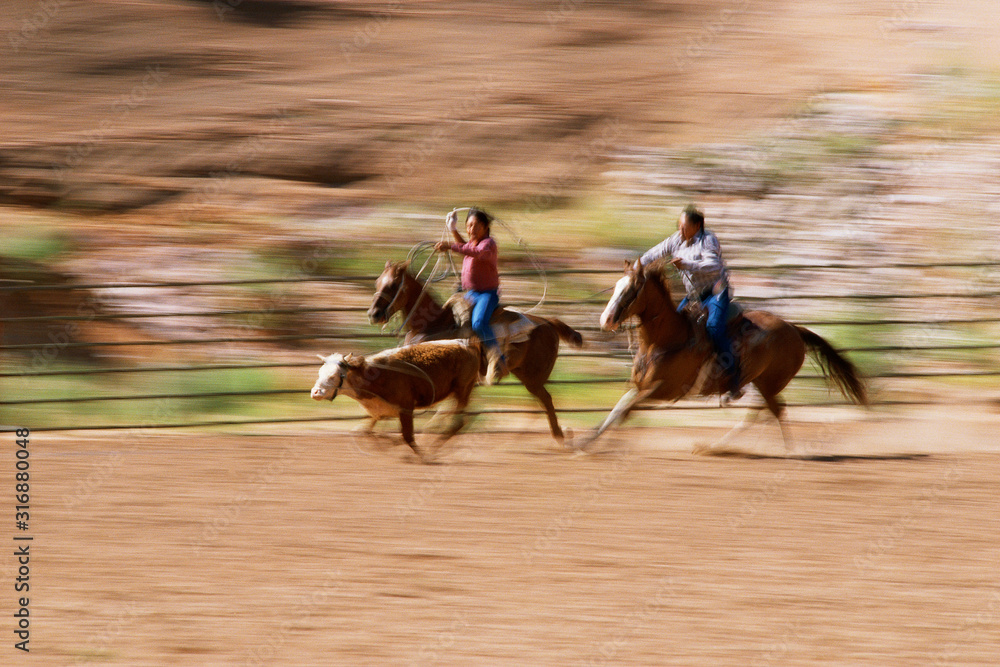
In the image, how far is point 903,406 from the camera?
35.1 ft

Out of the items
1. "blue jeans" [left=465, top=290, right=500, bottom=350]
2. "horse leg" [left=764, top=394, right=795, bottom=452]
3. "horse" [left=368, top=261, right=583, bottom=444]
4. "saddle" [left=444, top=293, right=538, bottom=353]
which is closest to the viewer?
"horse" [left=368, top=261, right=583, bottom=444]

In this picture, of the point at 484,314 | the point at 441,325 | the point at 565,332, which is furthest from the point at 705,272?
the point at 441,325

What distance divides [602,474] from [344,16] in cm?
2446

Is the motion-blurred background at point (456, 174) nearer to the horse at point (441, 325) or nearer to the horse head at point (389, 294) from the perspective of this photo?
the horse at point (441, 325)

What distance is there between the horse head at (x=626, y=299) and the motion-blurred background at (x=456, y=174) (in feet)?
3.63

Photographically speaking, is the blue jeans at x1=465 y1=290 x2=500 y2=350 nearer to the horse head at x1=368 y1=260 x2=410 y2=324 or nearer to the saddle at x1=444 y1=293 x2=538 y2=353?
the saddle at x1=444 y1=293 x2=538 y2=353

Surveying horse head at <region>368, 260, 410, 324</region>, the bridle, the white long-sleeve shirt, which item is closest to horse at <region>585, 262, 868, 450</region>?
the white long-sleeve shirt

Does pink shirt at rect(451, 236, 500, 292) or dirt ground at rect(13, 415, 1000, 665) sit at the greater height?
pink shirt at rect(451, 236, 500, 292)

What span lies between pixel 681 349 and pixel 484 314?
5.33ft

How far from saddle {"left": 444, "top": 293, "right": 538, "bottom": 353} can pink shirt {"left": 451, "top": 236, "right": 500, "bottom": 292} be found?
168mm

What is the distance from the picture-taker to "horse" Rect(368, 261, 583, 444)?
812cm

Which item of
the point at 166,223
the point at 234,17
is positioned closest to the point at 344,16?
the point at 234,17

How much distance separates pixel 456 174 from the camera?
21156 mm

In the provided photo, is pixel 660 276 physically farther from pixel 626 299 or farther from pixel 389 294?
pixel 389 294
